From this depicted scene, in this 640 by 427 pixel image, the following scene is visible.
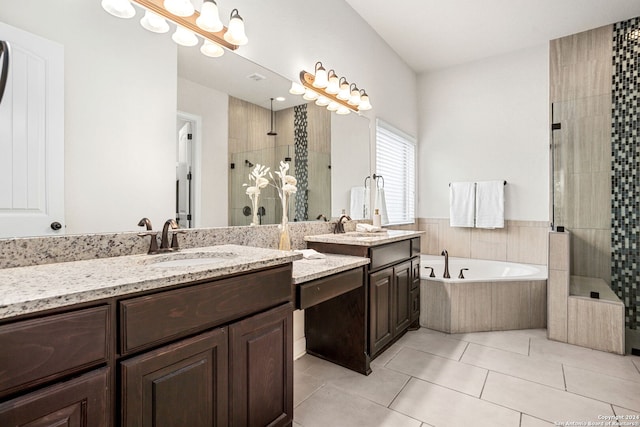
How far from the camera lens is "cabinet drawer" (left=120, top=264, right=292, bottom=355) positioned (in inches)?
34.6

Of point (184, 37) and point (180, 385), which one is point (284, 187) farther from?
point (180, 385)

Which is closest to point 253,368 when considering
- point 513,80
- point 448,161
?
point 448,161

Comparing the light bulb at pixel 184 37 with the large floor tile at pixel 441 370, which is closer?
the light bulb at pixel 184 37

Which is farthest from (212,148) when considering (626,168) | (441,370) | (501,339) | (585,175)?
(626,168)

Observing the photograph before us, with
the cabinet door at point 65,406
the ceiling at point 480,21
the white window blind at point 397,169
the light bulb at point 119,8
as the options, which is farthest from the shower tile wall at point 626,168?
the light bulb at point 119,8

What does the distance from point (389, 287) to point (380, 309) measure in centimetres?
19

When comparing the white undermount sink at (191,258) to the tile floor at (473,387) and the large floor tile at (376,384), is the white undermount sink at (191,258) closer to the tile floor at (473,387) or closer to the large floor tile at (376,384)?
the tile floor at (473,387)

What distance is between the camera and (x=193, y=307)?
1.01 m

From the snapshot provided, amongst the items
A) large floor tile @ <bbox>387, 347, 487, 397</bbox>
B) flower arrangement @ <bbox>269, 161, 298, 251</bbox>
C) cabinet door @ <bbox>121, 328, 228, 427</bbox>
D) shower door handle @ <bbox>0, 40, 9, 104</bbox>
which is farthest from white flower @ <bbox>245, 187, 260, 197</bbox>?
large floor tile @ <bbox>387, 347, 487, 397</bbox>

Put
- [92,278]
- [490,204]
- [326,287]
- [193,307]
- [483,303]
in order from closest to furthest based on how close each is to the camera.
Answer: [92,278], [193,307], [326,287], [483,303], [490,204]

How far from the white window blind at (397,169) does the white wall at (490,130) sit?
276 millimetres

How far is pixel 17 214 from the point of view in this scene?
108 cm

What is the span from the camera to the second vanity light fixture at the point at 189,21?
1.35 meters

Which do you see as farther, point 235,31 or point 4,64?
point 235,31
